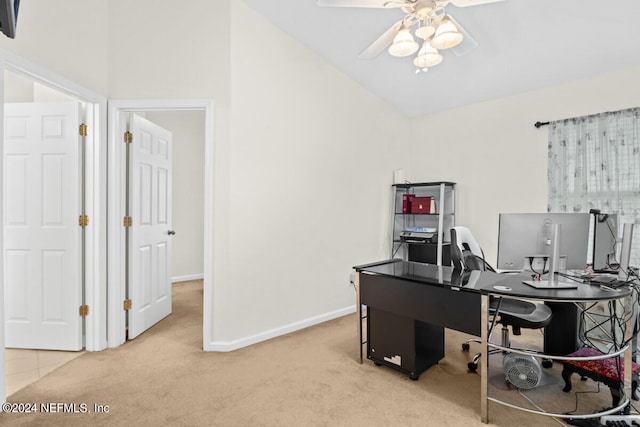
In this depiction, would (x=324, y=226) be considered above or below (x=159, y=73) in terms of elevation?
below

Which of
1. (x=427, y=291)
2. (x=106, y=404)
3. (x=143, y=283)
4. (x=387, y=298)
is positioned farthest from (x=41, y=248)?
(x=427, y=291)

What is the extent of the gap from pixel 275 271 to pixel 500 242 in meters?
1.94

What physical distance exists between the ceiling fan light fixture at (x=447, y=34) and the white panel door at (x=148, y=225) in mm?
2644

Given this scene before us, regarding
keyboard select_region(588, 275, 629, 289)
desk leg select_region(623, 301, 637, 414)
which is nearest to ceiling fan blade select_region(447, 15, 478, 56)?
keyboard select_region(588, 275, 629, 289)

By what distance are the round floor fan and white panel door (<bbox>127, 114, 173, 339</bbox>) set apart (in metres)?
3.08

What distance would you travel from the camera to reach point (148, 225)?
3.30m

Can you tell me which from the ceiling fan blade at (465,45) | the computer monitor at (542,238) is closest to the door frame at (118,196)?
the ceiling fan blade at (465,45)

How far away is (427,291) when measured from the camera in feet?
7.14

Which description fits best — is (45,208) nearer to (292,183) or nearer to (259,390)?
(292,183)

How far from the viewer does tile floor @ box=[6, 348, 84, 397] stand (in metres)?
2.31

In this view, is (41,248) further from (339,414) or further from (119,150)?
(339,414)

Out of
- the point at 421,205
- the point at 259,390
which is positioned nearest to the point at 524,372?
the point at 259,390

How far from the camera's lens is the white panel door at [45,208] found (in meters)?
2.76

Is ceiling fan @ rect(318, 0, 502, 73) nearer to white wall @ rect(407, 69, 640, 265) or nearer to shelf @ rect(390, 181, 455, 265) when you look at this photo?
white wall @ rect(407, 69, 640, 265)
